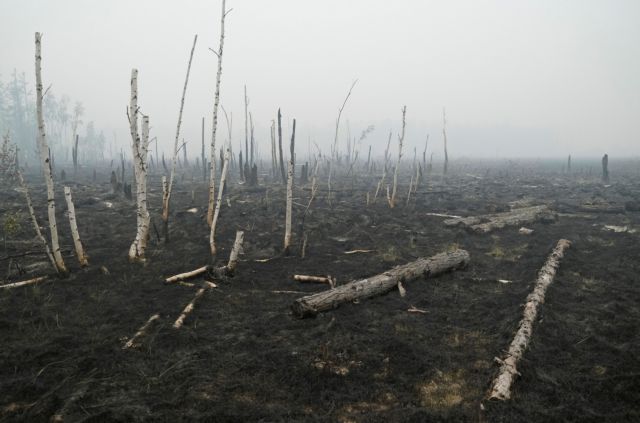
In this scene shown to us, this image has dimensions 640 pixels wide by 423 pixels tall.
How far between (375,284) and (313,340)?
218 centimetres

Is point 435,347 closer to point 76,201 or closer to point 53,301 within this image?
point 53,301

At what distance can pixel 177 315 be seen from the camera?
6.27 metres

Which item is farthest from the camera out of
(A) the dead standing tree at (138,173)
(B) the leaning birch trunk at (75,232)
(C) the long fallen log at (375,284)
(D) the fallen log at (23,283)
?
(A) the dead standing tree at (138,173)

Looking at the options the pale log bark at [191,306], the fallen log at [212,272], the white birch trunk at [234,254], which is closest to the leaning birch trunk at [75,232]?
the fallen log at [212,272]

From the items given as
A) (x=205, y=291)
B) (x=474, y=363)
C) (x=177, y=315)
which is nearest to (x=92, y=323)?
(x=177, y=315)

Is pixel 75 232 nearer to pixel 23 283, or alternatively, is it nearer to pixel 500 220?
pixel 23 283

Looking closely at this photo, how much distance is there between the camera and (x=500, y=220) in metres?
14.1

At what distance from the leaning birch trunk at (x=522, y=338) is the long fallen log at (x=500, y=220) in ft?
15.9

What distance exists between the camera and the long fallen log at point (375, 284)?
6.30 m

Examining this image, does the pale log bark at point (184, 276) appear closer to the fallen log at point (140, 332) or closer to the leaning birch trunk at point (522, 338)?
the fallen log at point (140, 332)

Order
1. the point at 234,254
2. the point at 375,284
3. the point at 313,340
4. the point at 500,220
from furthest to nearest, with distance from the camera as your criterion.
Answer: the point at 500,220 → the point at 234,254 → the point at 375,284 → the point at 313,340

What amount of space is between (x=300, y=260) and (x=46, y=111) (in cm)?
8121

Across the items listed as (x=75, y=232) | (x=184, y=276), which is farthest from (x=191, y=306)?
(x=75, y=232)

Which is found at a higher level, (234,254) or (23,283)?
(234,254)
